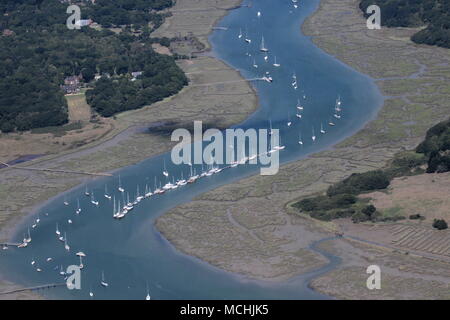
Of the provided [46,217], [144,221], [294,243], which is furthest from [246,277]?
[46,217]

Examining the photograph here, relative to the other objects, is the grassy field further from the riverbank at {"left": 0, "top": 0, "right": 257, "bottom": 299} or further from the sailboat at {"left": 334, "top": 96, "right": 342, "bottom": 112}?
the sailboat at {"left": 334, "top": 96, "right": 342, "bottom": 112}

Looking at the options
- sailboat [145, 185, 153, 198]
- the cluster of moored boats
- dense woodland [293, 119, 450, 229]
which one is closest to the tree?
dense woodland [293, 119, 450, 229]

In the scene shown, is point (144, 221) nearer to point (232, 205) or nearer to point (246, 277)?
point (232, 205)

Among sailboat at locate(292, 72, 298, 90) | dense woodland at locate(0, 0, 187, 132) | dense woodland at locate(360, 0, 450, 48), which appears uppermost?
dense woodland at locate(360, 0, 450, 48)

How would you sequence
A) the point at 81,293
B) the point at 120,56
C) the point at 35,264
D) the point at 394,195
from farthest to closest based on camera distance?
the point at 120,56, the point at 394,195, the point at 35,264, the point at 81,293

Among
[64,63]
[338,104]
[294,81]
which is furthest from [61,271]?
[64,63]

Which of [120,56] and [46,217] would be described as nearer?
[46,217]
